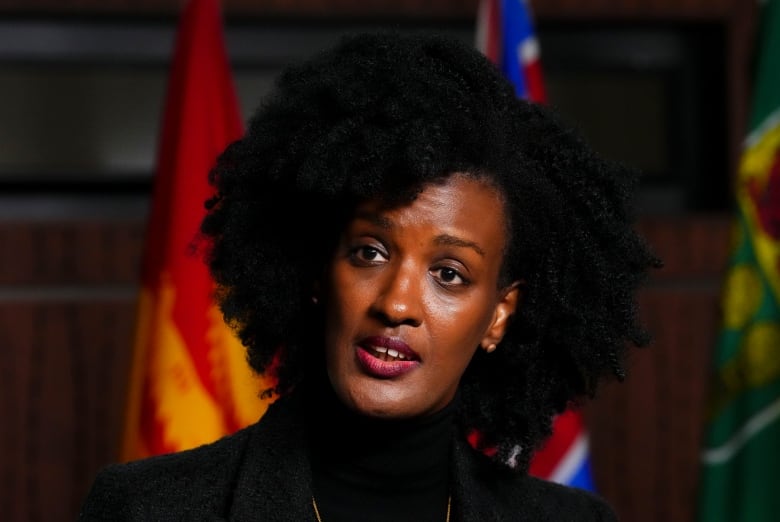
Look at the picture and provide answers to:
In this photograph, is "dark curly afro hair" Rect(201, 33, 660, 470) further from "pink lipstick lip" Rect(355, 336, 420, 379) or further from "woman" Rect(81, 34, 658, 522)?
"pink lipstick lip" Rect(355, 336, 420, 379)

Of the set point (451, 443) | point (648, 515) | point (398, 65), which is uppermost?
point (398, 65)

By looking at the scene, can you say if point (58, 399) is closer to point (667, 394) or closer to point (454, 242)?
point (667, 394)

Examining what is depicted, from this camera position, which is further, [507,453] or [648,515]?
[648,515]

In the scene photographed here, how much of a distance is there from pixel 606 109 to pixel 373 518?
1.53 meters

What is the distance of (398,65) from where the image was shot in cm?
135

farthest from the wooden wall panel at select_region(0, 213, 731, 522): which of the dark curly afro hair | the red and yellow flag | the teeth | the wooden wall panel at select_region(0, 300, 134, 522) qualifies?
the teeth

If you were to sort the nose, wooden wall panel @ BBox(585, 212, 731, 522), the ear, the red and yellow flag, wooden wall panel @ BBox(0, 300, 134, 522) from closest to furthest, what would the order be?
the nose, the ear, the red and yellow flag, wooden wall panel @ BBox(0, 300, 134, 522), wooden wall panel @ BBox(585, 212, 731, 522)

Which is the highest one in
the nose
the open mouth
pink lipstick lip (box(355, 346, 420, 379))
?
the nose

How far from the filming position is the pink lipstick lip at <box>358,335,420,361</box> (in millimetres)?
1310

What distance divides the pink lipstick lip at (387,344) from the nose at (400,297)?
17 mm

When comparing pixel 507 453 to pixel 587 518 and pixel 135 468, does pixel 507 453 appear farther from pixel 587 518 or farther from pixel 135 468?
pixel 135 468

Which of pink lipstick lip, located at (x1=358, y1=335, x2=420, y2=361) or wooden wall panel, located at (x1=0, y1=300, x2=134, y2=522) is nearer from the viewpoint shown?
pink lipstick lip, located at (x1=358, y1=335, x2=420, y2=361)

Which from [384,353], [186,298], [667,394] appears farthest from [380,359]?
[667,394]

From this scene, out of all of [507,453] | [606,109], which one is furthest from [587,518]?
[606,109]
